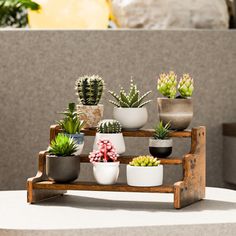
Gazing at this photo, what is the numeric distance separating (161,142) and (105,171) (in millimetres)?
A: 157

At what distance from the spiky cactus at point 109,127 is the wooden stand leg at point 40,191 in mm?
151

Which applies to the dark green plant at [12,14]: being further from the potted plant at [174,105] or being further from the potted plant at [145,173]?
the potted plant at [145,173]

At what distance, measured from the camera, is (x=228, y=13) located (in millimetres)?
3049

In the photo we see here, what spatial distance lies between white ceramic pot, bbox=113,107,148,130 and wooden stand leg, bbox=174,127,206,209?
0.43 ft

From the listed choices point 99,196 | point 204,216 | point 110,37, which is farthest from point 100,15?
point 204,216

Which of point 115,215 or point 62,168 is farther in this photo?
point 62,168

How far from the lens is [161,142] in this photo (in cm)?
173

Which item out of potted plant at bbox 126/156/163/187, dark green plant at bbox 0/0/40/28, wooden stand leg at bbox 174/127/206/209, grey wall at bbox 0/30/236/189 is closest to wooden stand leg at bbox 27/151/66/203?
potted plant at bbox 126/156/163/187

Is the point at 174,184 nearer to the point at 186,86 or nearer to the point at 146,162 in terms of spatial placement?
the point at 146,162

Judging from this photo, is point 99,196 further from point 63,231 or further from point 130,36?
point 130,36

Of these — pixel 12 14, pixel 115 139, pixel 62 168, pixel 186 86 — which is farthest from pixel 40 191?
pixel 12 14

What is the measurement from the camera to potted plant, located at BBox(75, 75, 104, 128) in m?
1.78

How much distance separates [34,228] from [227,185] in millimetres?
1614

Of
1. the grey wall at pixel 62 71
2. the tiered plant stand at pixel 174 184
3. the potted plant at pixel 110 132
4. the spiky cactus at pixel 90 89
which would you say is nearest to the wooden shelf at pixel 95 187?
the tiered plant stand at pixel 174 184
